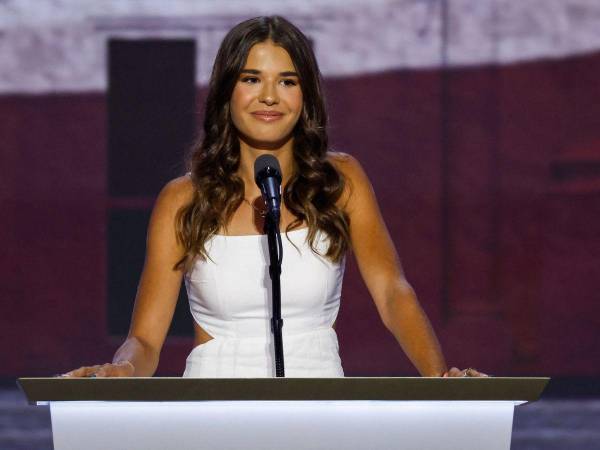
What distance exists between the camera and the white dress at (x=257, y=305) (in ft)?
7.52

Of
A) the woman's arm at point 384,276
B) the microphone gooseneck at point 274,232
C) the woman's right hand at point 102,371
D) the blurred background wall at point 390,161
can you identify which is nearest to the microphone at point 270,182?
the microphone gooseneck at point 274,232

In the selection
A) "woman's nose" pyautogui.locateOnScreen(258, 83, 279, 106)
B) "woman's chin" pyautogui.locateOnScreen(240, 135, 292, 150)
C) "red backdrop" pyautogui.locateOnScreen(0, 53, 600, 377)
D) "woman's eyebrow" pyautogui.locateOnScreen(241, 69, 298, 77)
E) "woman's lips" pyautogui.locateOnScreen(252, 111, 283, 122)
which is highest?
"woman's eyebrow" pyautogui.locateOnScreen(241, 69, 298, 77)

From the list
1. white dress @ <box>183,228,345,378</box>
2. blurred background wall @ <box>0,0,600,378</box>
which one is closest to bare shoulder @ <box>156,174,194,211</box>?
white dress @ <box>183,228,345,378</box>

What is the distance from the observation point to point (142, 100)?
545 cm

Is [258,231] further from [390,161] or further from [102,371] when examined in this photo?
[390,161]

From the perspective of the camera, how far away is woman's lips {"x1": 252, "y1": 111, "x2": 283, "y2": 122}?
7.35ft

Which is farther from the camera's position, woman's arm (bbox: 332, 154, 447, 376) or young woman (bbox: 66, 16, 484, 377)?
young woman (bbox: 66, 16, 484, 377)

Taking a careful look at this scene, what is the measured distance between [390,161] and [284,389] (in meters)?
4.13

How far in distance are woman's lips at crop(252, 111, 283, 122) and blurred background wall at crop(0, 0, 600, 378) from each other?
3119 mm

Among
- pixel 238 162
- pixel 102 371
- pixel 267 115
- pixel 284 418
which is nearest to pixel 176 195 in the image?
pixel 238 162

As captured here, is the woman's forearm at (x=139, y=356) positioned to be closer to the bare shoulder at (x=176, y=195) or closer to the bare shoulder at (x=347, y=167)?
the bare shoulder at (x=176, y=195)

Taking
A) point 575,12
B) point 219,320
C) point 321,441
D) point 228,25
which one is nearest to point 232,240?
point 219,320

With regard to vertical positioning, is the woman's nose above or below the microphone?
above

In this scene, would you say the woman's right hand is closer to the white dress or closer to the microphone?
the microphone
